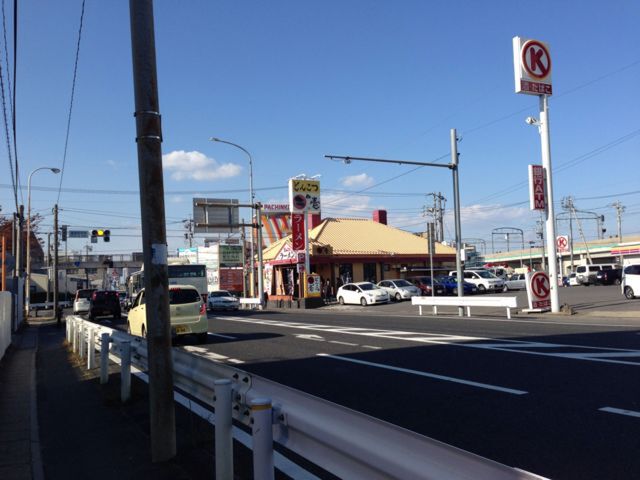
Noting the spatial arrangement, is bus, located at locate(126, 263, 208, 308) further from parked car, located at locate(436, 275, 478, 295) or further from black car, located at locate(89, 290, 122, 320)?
parked car, located at locate(436, 275, 478, 295)

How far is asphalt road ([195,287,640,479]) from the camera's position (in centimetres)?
539

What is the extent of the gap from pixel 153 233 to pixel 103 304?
30592 mm

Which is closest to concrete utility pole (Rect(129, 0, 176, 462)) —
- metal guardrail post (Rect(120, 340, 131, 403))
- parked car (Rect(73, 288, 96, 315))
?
metal guardrail post (Rect(120, 340, 131, 403))

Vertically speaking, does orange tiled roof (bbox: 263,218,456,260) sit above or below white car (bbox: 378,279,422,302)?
above

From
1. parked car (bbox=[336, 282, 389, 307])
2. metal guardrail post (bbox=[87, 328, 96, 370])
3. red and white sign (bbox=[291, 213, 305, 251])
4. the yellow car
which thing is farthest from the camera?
red and white sign (bbox=[291, 213, 305, 251])

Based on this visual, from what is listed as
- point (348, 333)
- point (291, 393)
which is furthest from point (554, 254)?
point (291, 393)

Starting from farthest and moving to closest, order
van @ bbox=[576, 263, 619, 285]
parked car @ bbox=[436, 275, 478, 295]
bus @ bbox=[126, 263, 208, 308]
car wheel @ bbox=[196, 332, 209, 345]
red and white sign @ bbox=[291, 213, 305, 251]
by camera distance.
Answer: van @ bbox=[576, 263, 619, 285], parked car @ bbox=[436, 275, 478, 295], red and white sign @ bbox=[291, 213, 305, 251], bus @ bbox=[126, 263, 208, 308], car wheel @ bbox=[196, 332, 209, 345]

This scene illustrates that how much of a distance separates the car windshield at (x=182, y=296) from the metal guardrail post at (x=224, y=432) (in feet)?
40.4

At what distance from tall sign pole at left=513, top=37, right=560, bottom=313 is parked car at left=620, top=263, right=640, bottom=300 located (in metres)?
6.85

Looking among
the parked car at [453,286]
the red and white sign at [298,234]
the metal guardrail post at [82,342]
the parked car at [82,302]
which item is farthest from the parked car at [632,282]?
the parked car at [82,302]

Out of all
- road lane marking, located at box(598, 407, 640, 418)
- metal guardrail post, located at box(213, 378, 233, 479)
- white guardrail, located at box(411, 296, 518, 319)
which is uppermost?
metal guardrail post, located at box(213, 378, 233, 479)

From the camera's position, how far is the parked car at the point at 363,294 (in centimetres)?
3719

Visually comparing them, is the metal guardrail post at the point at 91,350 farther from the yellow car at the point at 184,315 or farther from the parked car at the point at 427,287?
the parked car at the point at 427,287

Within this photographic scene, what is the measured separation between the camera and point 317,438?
3.13 metres
